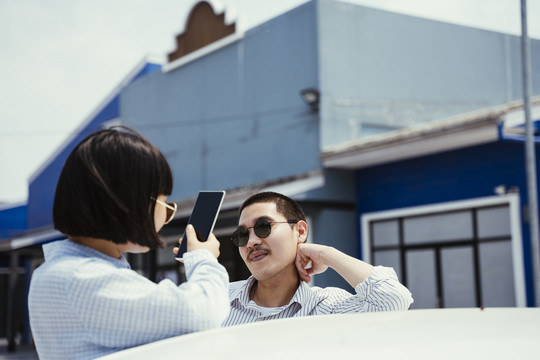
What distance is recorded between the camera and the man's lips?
2.97 m

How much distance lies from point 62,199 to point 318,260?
4.71 feet

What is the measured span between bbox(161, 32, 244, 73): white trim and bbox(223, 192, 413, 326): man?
14246mm

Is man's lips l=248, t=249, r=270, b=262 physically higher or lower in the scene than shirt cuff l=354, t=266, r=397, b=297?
higher

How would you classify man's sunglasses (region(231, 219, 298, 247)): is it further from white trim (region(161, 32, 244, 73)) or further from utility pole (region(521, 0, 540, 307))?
white trim (region(161, 32, 244, 73))

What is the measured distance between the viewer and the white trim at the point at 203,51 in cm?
1703

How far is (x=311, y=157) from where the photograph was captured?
47.8 feet

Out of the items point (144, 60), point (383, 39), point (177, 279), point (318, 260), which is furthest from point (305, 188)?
point (318, 260)

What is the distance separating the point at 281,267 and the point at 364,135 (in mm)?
12660

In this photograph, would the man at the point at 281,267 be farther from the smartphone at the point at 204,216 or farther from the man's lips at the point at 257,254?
the smartphone at the point at 204,216

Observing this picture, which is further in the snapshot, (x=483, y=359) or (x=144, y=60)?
(x=144, y=60)

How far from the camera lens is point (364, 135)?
1541cm

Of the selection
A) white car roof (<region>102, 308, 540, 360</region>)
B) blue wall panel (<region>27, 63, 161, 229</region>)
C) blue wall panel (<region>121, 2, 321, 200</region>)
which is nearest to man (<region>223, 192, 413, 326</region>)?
white car roof (<region>102, 308, 540, 360</region>)

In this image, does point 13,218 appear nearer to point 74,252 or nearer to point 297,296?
point 297,296

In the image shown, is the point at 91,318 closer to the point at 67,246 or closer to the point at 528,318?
the point at 67,246
